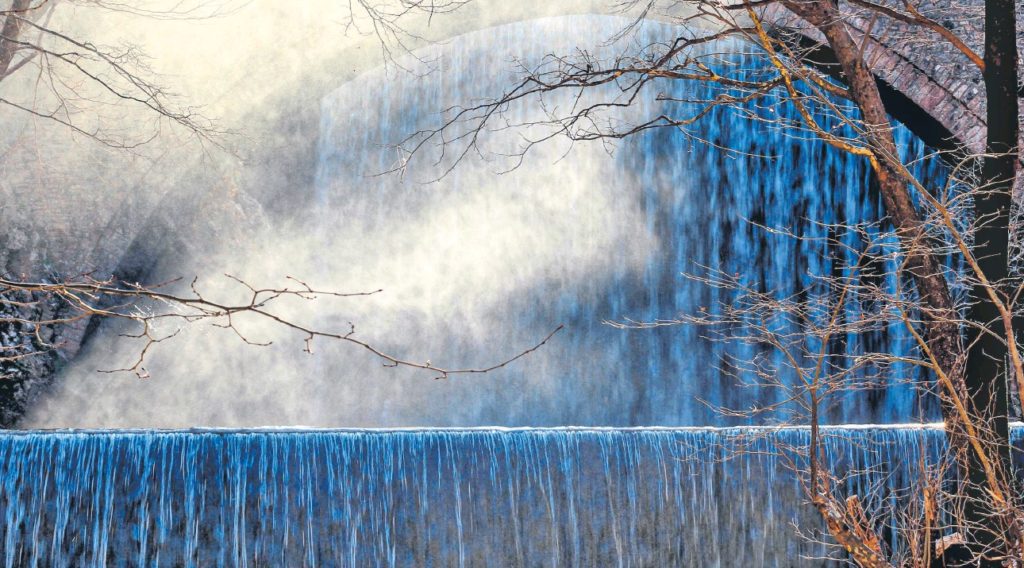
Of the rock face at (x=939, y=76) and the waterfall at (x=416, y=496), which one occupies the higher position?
the rock face at (x=939, y=76)

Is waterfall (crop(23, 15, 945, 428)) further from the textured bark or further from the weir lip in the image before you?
the textured bark

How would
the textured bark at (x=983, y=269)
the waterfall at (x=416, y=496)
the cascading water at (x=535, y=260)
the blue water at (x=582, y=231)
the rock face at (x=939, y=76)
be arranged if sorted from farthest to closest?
1. the blue water at (x=582, y=231)
2. the cascading water at (x=535, y=260)
3. the rock face at (x=939, y=76)
4. the waterfall at (x=416, y=496)
5. the textured bark at (x=983, y=269)

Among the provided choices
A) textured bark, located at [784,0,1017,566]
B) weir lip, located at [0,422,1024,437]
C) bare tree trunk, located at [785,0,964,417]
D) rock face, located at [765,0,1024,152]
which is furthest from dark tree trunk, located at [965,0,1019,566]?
rock face, located at [765,0,1024,152]

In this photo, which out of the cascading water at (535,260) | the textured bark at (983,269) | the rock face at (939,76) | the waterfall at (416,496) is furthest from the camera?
the cascading water at (535,260)

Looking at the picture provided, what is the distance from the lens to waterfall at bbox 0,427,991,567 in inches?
210

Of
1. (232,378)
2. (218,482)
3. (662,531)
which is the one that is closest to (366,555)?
(218,482)

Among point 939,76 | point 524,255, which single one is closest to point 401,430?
point 939,76

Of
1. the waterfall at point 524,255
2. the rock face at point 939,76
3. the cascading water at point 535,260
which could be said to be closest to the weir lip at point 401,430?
the rock face at point 939,76

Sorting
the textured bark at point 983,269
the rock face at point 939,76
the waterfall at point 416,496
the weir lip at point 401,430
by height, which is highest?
the rock face at point 939,76

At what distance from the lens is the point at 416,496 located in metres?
5.74

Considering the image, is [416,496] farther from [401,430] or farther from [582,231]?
[582,231]

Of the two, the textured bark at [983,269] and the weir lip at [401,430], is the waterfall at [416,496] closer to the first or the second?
the weir lip at [401,430]

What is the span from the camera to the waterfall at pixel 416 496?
5.34m

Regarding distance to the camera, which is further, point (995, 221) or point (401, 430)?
point (401, 430)
